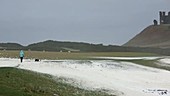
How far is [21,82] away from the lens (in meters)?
27.0

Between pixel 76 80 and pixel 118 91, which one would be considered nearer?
pixel 118 91

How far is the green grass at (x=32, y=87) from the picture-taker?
2290cm

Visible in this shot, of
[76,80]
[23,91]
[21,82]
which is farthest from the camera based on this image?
[76,80]

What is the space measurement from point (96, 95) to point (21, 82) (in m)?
4.95

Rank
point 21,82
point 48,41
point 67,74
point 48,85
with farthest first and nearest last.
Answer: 1. point 48,41
2. point 67,74
3. point 48,85
4. point 21,82

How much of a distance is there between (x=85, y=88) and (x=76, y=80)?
317cm

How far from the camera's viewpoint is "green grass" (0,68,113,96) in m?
22.9

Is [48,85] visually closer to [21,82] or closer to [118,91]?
[21,82]

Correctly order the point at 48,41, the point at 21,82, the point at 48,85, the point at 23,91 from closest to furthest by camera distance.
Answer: the point at 23,91, the point at 21,82, the point at 48,85, the point at 48,41

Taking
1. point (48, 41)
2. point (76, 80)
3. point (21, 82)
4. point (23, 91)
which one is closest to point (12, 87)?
point (23, 91)

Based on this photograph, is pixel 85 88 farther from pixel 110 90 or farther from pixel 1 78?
pixel 1 78

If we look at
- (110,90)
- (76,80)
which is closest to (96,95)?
(110,90)

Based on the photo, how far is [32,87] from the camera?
25.7 m

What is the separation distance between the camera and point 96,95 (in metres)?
29.0
